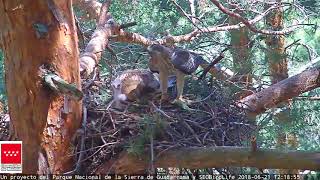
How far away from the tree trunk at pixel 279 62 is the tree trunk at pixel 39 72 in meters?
1.49

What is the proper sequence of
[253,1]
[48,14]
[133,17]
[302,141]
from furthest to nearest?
[133,17] → [302,141] → [253,1] → [48,14]

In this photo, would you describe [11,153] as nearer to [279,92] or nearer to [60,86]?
[60,86]

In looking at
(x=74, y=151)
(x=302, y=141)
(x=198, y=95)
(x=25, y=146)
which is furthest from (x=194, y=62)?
(x=302, y=141)

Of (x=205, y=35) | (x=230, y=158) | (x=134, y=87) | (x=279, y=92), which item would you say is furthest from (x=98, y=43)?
(x=230, y=158)

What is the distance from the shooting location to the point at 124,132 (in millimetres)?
2180

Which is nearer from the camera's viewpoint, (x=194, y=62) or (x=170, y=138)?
(x=170, y=138)

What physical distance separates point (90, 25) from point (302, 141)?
7.75ft

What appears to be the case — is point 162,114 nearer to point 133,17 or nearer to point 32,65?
A: point 32,65

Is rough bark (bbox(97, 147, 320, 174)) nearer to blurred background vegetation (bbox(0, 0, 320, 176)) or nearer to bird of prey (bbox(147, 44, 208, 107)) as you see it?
bird of prey (bbox(147, 44, 208, 107))

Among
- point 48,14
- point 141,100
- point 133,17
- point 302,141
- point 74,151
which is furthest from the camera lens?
point 133,17

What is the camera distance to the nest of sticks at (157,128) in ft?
6.88

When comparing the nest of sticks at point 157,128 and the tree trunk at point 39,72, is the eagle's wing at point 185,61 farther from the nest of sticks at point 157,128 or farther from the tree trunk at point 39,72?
the tree trunk at point 39,72

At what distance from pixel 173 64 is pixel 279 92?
0.59 meters

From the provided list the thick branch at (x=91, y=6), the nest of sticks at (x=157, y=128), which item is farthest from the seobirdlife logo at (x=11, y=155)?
the thick branch at (x=91, y=6)
